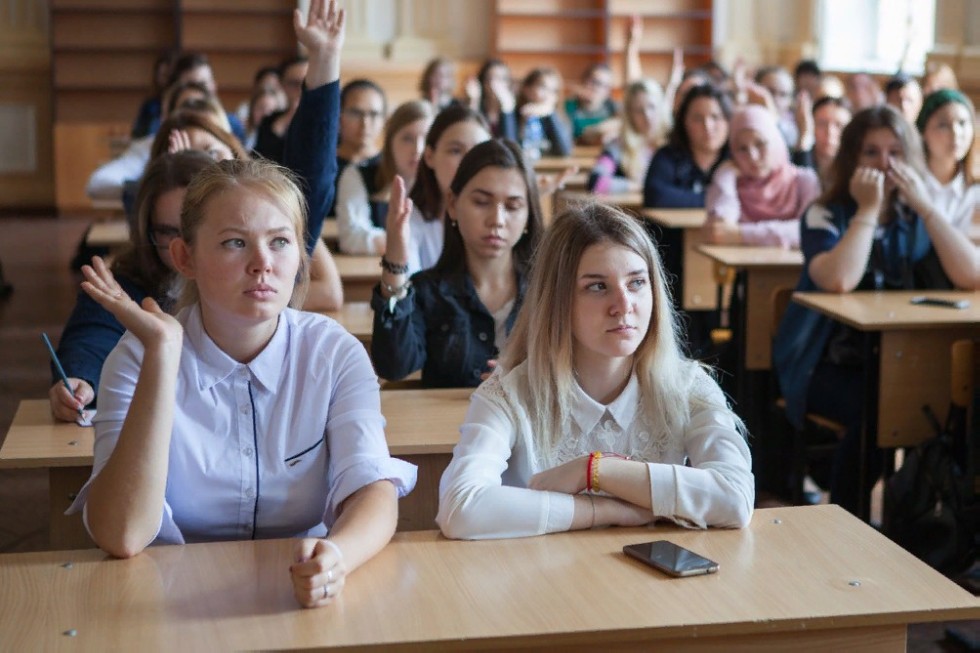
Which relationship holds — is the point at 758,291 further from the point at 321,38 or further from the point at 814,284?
the point at 321,38

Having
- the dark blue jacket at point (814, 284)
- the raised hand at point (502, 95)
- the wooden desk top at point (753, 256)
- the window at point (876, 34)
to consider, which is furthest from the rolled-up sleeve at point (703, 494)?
the window at point (876, 34)

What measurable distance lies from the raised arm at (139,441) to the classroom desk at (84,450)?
1.84 ft

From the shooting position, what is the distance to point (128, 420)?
1.75m

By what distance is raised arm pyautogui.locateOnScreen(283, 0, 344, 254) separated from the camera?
3086 millimetres

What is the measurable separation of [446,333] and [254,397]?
1.01 meters

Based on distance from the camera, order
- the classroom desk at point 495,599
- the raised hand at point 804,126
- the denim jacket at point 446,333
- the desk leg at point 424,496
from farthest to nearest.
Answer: the raised hand at point 804,126 → the denim jacket at point 446,333 → the desk leg at point 424,496 → the classroom desk at point 495,599

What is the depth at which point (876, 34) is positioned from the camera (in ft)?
35.8

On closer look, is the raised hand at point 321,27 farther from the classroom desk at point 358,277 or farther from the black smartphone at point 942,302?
the black smartphone at point 942,302

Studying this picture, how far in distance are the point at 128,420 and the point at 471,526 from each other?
49 centimetres

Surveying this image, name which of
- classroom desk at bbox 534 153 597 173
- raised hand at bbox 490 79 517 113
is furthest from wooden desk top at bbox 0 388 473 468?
raised hand at bbox 490 79 517 113

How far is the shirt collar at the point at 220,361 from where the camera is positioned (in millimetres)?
1953

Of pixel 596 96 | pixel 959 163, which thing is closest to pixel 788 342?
pixel 959 163

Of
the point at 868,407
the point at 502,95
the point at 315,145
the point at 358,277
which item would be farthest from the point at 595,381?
the point at 502,95

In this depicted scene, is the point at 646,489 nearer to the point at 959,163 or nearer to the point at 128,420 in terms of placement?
the point at 128,420
